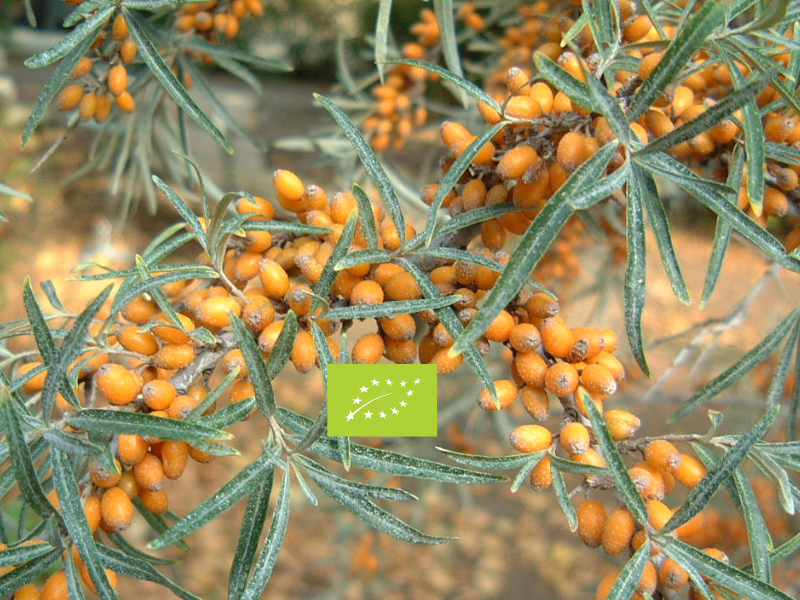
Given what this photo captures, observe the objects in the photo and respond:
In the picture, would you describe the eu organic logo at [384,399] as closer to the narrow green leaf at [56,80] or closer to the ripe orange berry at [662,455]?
the ripe orange berry at [662,455]

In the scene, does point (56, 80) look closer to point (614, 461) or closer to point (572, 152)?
point (572, 152)

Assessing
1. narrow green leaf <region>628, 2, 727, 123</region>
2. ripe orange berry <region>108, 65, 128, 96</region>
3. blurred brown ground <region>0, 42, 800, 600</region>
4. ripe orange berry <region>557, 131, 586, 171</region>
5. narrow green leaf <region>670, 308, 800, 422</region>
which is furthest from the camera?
blurred brown ground <region>0, 42, 800, 600</region>

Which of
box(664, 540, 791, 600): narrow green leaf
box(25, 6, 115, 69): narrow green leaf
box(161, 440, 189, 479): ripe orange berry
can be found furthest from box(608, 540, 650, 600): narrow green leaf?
box(25, 6, 115, 69): narrow green leaf

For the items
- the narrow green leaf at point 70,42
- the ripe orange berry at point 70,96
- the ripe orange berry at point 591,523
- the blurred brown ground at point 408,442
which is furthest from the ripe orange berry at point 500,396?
the blurred brown ground at point 408,442

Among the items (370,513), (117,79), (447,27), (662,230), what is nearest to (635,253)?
(662,230)

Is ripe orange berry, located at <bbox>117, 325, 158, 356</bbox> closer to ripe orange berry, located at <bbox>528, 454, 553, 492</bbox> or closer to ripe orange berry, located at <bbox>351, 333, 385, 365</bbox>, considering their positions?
ripe orange berry, located at <bbox>351, 333, 385, 365</bbox>

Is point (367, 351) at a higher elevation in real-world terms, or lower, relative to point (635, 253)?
lower
